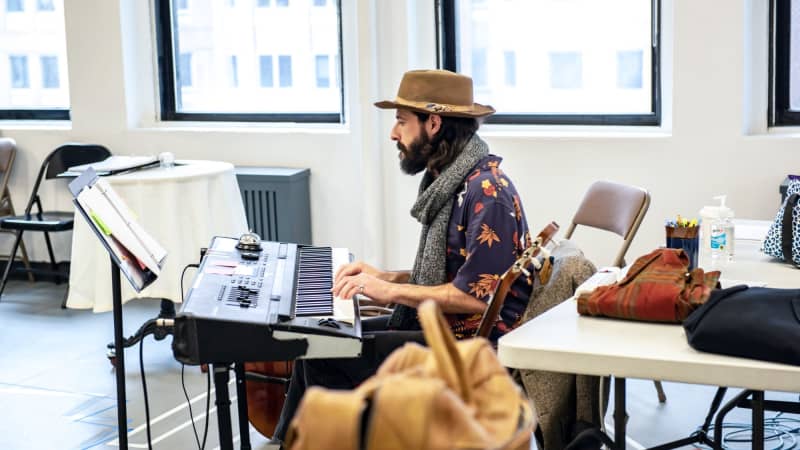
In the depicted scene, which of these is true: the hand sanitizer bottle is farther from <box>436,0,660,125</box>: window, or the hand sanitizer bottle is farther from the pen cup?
<box>436,0,660,125</box>: window

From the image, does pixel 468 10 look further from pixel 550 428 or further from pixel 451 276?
pixel 550 428

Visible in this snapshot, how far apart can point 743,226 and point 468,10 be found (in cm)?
241

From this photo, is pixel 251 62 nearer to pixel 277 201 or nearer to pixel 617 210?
pixel 277 201

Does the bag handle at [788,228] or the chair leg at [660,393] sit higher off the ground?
the bag handle at [788,228]

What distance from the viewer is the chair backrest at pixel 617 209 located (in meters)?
3.53

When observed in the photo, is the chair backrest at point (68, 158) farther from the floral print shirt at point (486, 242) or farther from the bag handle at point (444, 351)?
the bag handle at point (444, 351)

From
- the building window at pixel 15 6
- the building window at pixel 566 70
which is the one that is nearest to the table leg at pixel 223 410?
the building window at pixel 566 70

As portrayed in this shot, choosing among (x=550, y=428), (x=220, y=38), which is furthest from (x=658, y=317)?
(x=220, y=38)

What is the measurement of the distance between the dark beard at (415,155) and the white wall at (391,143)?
2.15m

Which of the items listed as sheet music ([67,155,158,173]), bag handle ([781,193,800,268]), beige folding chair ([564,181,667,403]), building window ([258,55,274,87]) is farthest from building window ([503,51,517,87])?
bag handle ([781,193,800,268])

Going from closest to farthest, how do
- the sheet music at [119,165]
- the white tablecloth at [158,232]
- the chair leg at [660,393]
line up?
the chair leg at [660,393] < the white tablecloth at [158,232] < the sheet music at [119,165]

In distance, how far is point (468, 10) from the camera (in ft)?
17.6

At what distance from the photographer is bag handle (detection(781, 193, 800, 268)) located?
2.76 meters

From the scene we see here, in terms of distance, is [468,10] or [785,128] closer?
[785,128]
